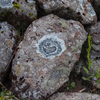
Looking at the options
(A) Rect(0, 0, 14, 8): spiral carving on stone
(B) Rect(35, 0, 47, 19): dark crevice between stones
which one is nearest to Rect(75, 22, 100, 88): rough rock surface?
(B) Rect(35, 0, 47, 19): dark crevice between stones

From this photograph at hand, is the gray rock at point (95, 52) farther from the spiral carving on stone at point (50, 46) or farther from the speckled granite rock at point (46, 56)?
the spiral carving on stone at point (50, 46)

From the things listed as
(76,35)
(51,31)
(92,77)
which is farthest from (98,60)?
(51,31)

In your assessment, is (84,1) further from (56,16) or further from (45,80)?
(45,80)

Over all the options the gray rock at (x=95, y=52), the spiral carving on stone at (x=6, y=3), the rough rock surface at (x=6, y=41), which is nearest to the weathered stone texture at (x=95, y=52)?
the gray rock at (x=95, y=52)

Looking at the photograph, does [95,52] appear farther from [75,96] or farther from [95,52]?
[75,96]

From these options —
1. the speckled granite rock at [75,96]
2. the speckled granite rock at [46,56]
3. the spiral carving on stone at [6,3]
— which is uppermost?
the spiral carving on stone at [6,3]

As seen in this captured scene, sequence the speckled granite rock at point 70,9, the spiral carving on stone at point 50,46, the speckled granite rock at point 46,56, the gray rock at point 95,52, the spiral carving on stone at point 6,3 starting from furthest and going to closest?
the speckled granite rock at point 70,9
the spiral carving on stone at point 6,3
the gray rock at point 95,52
the spiral carving on stone at point 50,46
the speckled granite rock at point 46,56

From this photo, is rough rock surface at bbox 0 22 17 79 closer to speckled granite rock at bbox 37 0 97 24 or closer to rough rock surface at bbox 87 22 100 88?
speckled granite rock at bbox 37 0 97 24

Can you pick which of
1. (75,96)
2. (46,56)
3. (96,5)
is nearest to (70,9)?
(96,5)
